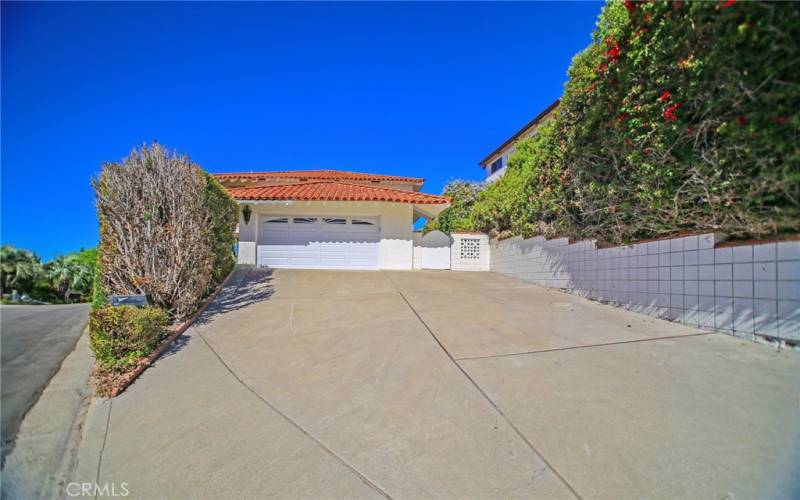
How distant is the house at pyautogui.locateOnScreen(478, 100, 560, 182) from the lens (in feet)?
70.2

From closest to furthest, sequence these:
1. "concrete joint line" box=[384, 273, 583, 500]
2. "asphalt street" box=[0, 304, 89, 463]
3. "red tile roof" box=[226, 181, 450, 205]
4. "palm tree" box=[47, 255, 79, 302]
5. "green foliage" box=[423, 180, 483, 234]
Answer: "concrete joint line" box=[384, 273, 583, 500], "asphalt street" box=[0, 304, 89, 463], "red tile roof" box=[226, 181, 450, 205], "palm tree" box=[47, 255, 79, 302], "green foliage" box=[423, 180, 483, 234]

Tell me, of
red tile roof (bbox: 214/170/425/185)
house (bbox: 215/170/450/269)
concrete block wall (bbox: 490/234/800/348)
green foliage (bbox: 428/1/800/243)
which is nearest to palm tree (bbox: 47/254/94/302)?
red tile roof (bbox: 214/170/425/185)

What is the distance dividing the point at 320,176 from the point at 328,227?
655 cm

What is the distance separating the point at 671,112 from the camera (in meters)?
4.83

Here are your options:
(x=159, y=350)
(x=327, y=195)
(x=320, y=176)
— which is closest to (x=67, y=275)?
(x=320, y=176)

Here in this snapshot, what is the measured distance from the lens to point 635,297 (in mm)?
6477

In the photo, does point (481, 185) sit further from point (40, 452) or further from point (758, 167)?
point (40, 452)

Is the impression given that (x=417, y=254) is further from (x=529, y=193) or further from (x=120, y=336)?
(x=120, y=336)

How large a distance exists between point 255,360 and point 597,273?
21.5 feet

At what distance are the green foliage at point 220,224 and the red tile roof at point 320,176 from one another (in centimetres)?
762

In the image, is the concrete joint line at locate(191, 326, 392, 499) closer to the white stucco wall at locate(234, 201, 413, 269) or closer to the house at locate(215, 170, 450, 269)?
the house at locate(215, 170, 450, 269)

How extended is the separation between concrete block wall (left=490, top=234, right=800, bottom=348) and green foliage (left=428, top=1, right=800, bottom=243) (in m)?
0.27

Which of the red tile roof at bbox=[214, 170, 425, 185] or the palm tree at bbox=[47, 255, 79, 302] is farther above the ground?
the red tile roof at bbox=[214, 170, 425, 185]

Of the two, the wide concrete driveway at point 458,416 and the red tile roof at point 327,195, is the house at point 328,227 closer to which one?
the red tile roof at point 327,195
